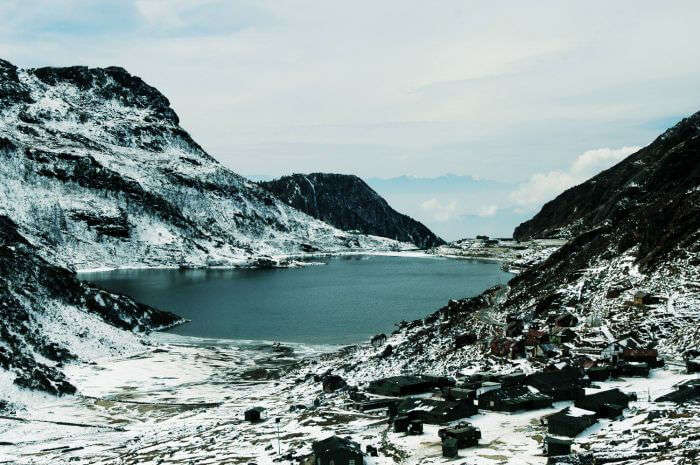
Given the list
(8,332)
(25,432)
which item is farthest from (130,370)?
(25,432)

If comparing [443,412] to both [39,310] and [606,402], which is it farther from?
[39,310]

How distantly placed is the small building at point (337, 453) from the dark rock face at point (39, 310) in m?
40.5

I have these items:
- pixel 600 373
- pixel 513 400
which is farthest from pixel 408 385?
pixel 600 373

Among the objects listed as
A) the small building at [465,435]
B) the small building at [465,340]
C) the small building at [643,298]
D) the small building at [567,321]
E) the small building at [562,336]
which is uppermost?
the small building at [643,298]

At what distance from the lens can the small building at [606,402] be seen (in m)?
45.3

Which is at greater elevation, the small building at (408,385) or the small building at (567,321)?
the small building at (567,321)

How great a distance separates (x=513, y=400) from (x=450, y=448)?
11177mm

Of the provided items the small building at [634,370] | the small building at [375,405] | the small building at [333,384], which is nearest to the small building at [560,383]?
the small building at [634,370]

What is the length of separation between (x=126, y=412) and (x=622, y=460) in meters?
47.4

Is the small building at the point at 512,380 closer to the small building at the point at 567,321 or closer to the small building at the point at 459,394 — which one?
the small building at the point at 459,394

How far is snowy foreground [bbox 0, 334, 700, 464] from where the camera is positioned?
4150 cm

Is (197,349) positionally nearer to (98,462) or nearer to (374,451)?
(98,462)

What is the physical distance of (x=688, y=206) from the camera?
8206 cm

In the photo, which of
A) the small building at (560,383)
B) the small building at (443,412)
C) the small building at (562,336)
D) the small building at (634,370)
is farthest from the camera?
the small building at (562,336)
